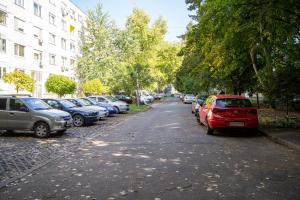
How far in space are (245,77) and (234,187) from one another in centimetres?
2839

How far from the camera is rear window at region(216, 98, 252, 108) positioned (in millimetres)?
14242

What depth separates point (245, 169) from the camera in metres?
8.03

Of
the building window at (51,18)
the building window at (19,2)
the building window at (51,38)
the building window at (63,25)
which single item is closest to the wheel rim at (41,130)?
the building window at (19,2)

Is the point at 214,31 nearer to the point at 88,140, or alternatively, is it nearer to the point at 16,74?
the point at 88,140

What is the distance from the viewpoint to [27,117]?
1461 centimetres

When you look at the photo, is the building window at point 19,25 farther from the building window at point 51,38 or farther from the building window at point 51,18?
the building window at point 51,18

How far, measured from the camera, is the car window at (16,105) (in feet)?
48.5

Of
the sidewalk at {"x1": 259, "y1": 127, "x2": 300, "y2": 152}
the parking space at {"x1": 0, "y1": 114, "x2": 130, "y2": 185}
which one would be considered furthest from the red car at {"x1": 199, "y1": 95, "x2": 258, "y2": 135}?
the parking space at {"x1": 0, "y1": 114, "x2": 130, "y2": 185}

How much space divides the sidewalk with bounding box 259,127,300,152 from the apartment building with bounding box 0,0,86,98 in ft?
79.1

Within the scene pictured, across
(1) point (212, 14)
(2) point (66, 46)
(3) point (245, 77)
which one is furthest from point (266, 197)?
(2) point (66, 46)

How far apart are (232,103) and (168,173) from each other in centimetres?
733

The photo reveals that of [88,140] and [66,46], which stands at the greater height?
[66,46]

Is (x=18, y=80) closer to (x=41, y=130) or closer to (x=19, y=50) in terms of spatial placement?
(x=19, y=50)

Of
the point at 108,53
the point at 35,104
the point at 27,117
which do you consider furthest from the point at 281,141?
the point at 108,53
